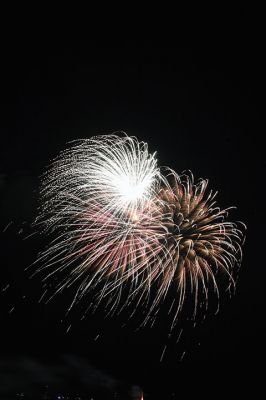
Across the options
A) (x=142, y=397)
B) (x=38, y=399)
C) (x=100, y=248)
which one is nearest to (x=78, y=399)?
(x=38, y=399)

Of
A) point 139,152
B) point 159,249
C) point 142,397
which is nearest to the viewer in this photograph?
point 159,249

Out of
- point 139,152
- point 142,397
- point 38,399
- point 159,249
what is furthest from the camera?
point 38,399

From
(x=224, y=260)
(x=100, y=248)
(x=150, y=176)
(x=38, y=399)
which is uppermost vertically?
(x=150, y=176)

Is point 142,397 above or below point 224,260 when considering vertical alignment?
below

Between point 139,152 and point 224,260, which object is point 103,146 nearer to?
point 139,152

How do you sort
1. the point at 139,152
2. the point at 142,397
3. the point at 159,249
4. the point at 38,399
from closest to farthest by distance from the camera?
1. the point at 159,249
2. the point at 139,152
3. the point at 142,397
4. the point at 38,399

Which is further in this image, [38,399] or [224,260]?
[38,399]

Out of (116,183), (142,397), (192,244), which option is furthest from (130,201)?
(142,397)

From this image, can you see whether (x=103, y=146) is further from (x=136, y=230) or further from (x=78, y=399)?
(x=78, y=399)

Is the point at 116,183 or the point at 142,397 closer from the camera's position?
the point at 116,183
